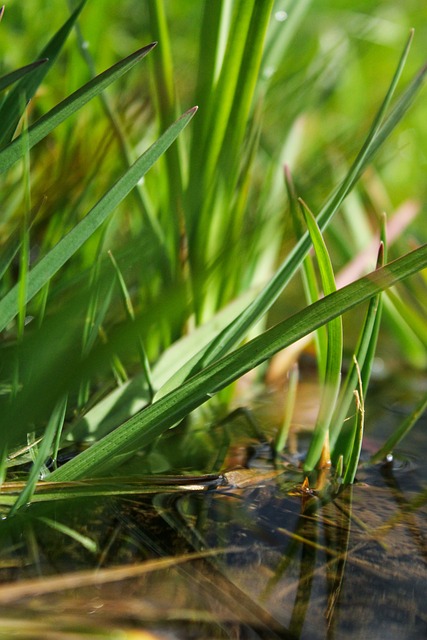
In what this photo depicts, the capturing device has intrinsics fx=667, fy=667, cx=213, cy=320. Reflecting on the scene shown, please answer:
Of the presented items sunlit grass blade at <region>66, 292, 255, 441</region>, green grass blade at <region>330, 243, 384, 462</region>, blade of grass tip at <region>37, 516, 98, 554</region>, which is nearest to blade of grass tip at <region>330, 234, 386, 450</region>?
green grass blade at <region>330, 243, 384, 462</region>

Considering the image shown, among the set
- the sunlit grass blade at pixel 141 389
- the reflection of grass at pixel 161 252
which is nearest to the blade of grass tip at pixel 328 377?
the reflection of grass at pixel 161 252

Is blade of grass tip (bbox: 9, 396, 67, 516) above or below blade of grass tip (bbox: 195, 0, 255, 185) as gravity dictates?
below

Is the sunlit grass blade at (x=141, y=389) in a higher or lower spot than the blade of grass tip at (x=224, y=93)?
lower

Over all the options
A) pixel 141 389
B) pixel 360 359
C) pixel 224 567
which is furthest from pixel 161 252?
pixel 224 567

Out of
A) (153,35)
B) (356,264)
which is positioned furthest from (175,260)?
(356,264)

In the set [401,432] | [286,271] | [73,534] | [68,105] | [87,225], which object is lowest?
[401,432]

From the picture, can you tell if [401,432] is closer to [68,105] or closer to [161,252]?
[161,252]

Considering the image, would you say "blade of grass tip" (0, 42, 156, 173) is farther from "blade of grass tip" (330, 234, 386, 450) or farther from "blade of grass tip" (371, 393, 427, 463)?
"blade of grass tip" (371, 393, 427, 463)

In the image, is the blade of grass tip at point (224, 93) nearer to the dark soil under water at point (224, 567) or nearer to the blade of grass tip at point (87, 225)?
the blade of grass tip at point (87, 225)
